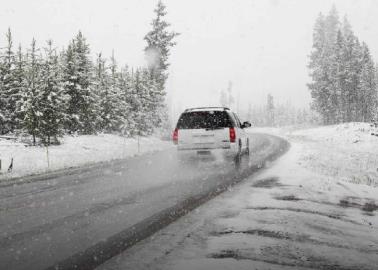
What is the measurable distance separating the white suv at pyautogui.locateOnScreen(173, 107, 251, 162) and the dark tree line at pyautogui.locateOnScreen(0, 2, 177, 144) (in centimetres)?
1105

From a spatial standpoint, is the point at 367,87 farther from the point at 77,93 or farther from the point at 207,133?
the point at 207,133

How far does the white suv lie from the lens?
48.2ft

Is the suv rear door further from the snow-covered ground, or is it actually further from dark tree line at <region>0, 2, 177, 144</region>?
dark tree line at <region>0, 2, 177, 144</region>

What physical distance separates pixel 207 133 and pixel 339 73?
178 ft

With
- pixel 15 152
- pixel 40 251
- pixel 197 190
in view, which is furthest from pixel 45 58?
pixel 40 251

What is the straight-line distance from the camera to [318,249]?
199 inches

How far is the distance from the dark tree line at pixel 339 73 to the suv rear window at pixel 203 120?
5311 cm

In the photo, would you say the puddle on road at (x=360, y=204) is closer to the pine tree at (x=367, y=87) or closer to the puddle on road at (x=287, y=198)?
the puddle on road at (x=287, y=198)

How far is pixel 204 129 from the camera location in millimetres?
14797

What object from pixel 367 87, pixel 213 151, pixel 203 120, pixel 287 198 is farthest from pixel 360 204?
pixel 367 87

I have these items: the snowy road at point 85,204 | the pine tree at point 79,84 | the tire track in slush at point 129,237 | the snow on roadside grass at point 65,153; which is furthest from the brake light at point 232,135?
the pine tree at point 79,84

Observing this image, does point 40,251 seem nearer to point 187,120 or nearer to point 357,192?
point 357,192

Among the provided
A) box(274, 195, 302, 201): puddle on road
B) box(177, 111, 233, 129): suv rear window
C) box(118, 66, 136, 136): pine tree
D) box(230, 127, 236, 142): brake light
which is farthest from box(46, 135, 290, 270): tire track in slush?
box(118, 66, 136, 136): pine tree

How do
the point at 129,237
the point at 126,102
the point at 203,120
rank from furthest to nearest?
1. the point at 126,102
2. the point at 203,120
3. the point at 129,237
